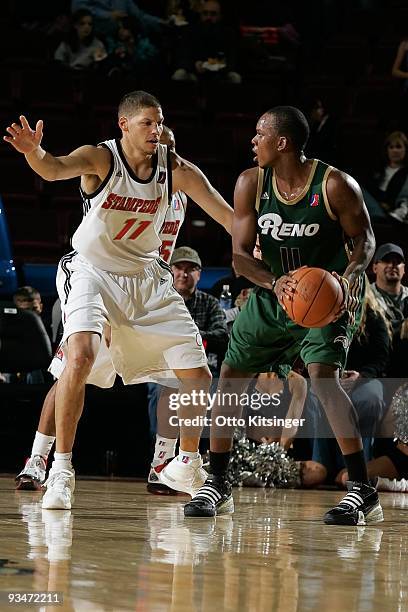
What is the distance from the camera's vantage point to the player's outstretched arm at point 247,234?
3.81 m

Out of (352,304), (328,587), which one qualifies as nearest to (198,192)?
(352,304)

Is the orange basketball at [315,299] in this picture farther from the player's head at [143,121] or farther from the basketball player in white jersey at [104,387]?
the basketball player in white jersey at [104,387]

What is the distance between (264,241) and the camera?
3.99 metres

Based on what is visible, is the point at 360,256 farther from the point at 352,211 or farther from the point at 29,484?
the point at 29,484

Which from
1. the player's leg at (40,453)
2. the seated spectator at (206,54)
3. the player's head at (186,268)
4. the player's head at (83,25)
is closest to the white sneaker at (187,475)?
the player's leg at (40,453)

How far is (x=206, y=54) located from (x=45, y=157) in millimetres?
7170

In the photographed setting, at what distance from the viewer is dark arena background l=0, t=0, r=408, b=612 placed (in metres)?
2.32

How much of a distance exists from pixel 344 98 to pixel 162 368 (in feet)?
22.7

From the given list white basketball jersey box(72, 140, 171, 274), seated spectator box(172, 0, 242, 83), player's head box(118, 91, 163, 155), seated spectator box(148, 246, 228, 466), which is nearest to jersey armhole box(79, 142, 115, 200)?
white basketball jersey box(72, 140, 171, 274)

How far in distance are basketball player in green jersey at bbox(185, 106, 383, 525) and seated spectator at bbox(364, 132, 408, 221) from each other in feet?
16.1

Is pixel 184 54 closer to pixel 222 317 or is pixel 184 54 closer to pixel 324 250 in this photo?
pixel 222 317

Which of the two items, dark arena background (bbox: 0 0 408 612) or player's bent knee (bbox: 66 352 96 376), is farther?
player's bent knee (bbox: 66 352 96 376)

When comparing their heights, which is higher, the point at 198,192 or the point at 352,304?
the point at 198,192

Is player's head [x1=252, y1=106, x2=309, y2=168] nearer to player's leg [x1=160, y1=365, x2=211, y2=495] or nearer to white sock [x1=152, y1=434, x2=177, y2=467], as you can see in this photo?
player's leg [x1=160, y1=365, x2=211, y2=495]
